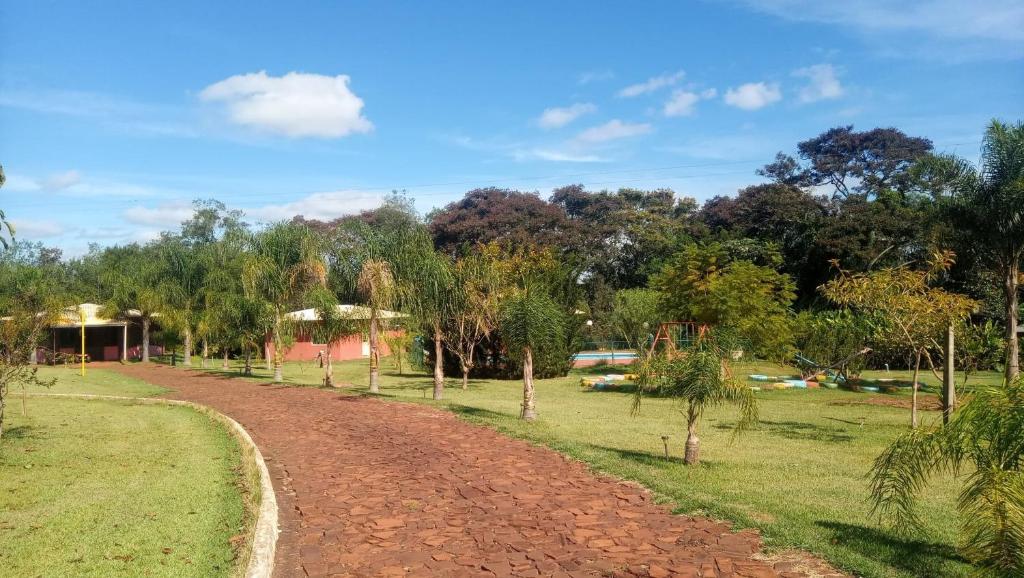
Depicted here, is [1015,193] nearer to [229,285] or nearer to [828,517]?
[828,517]

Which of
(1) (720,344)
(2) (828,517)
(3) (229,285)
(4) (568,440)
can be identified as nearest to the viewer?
(2) (828,517)

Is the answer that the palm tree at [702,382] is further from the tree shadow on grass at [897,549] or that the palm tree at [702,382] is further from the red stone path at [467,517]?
the tree shadow on grass at [897,549]

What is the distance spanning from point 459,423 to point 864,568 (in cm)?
900

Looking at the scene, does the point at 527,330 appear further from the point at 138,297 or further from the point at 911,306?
the point at 138,297

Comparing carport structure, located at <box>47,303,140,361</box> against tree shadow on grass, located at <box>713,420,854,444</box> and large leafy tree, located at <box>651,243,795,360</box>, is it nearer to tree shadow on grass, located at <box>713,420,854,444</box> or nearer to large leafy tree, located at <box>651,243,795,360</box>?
large leafy tree, located at <box>651,243,795,360</box>

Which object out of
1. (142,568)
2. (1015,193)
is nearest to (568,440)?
(142,568)

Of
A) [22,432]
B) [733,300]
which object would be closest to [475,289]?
[733,300]

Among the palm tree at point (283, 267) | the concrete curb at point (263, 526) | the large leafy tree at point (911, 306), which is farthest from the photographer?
the palm tree at point (283, 267)

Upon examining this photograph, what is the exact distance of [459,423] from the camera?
13.7m

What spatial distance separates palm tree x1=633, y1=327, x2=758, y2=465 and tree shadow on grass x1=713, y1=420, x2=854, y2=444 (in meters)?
4.25

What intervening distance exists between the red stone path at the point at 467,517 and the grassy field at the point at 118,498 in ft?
2.23

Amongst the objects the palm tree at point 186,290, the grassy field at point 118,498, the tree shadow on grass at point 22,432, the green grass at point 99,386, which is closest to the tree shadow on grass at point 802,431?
the grassy field at point 118,498

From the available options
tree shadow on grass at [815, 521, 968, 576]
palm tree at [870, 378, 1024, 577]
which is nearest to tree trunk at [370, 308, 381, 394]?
tree shadow on grass at [815, 521, 968, 576]

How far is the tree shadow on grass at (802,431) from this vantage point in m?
13.4
